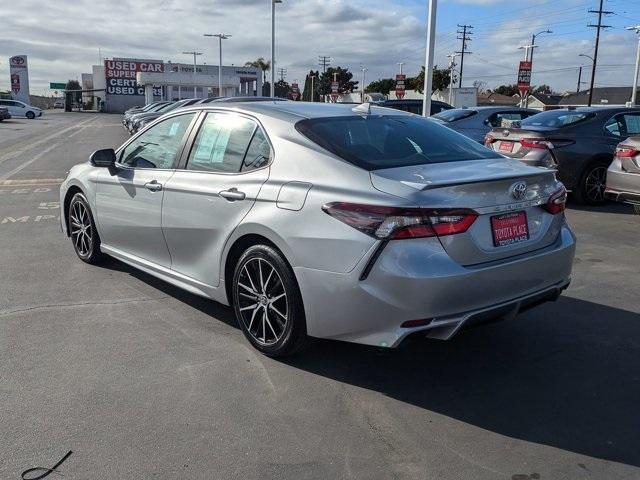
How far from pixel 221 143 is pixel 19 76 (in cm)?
11564

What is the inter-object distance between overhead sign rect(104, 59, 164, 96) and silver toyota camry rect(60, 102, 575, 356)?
101 metres

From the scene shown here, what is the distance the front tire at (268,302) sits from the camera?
375 cm

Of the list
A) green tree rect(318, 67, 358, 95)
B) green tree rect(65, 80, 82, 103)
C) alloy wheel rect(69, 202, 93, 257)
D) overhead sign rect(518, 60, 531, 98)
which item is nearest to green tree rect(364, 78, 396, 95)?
green tree rect(318, 67, 358, 95)

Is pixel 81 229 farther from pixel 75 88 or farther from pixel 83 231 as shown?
pixel 75 88

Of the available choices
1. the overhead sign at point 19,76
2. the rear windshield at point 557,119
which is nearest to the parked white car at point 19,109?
the overhead sign at point 19,76

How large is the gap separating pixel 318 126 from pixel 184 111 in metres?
1.45

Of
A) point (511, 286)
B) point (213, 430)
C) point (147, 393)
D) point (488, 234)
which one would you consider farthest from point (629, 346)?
point (147, 393)

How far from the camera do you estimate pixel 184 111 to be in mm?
5000

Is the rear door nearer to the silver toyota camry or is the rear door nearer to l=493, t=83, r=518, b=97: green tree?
the silver toyota camry

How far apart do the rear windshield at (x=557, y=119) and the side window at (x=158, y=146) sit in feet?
24.2

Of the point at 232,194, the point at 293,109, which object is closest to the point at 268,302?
the point at 232,194

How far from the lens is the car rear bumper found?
3.24 m

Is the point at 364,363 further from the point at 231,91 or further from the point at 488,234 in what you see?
the point at 231,91

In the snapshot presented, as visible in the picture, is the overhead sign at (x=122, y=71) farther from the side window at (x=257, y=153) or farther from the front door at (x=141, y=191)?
the side window at (x=257, y=153)
